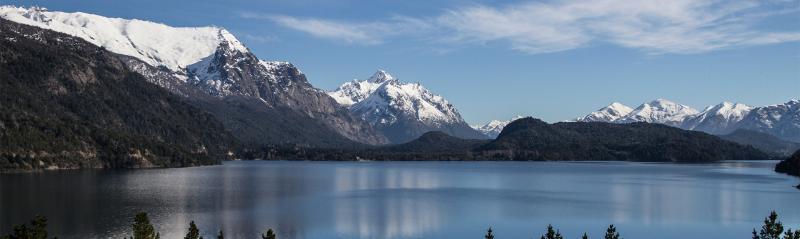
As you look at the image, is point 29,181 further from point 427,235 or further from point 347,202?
point 427,235

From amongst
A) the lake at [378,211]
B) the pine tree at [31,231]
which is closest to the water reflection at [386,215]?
the lake at [378,211]

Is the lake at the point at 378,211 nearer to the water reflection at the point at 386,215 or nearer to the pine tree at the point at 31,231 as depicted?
the water reflection at the point at 386,215

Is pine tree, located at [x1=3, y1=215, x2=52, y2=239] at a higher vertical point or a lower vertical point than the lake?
higher

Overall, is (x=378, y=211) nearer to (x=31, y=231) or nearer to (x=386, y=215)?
(x=386, y=215)

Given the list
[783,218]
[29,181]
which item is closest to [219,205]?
[29,181]

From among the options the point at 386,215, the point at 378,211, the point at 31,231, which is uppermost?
the point at 31,231

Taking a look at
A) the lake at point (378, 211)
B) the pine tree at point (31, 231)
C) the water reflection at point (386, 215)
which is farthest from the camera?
the water reflection at point (386, 215)

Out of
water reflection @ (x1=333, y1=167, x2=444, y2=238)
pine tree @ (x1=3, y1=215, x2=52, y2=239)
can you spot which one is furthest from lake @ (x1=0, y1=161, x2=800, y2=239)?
pine tree @ (x1=3, y1=215, x2=52, y2=239)

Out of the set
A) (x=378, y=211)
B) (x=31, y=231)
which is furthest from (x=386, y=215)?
(x=31, y=231)

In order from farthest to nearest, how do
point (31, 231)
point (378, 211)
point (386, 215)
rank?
point (378, 211) → point (386, 215) → point (31, 231)

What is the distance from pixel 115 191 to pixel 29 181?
33018 millimetres

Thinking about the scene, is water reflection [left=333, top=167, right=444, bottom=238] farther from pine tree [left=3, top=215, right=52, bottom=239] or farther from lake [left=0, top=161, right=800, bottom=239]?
pine tree [left=3, top=215, right=52, bottom=239]

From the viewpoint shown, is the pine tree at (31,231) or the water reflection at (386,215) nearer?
the pine tree at (31,231)

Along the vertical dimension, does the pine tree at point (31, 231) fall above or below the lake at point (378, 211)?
above
